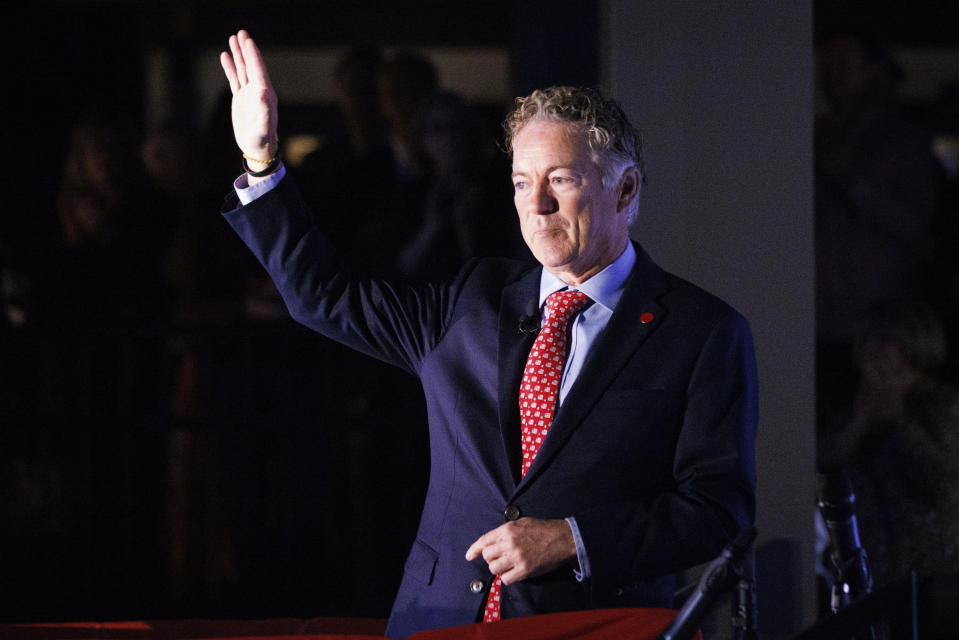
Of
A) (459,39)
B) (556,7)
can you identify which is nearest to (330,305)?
(556,7)

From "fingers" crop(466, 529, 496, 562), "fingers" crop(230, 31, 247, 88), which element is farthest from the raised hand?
"fingers" crop(466, 529, 496, 562)

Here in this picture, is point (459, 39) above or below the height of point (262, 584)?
above

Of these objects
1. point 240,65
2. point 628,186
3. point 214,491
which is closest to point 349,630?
point 628,186

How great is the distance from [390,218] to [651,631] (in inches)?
106

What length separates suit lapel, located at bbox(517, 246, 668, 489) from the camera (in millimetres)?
2051

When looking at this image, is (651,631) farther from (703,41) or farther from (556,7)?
(556,7)

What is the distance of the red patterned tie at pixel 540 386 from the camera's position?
209 centimetres

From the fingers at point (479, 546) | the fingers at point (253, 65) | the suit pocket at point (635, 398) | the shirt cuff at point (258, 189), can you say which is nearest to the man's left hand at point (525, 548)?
the fingers at point (479, 546)

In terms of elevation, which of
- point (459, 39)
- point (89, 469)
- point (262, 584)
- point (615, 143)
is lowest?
point (262, 584)

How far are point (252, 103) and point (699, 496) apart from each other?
1049mm

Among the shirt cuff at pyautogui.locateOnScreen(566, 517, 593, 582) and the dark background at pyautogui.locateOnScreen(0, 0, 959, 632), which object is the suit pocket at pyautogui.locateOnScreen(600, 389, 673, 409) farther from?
the dark background at pyautogui.locateOnScreen(0, 0, 959, 632)

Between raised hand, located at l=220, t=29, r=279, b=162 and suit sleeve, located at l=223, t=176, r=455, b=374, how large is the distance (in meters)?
0.08

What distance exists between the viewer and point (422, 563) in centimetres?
215

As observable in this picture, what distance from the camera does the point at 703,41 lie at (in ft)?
10.6
